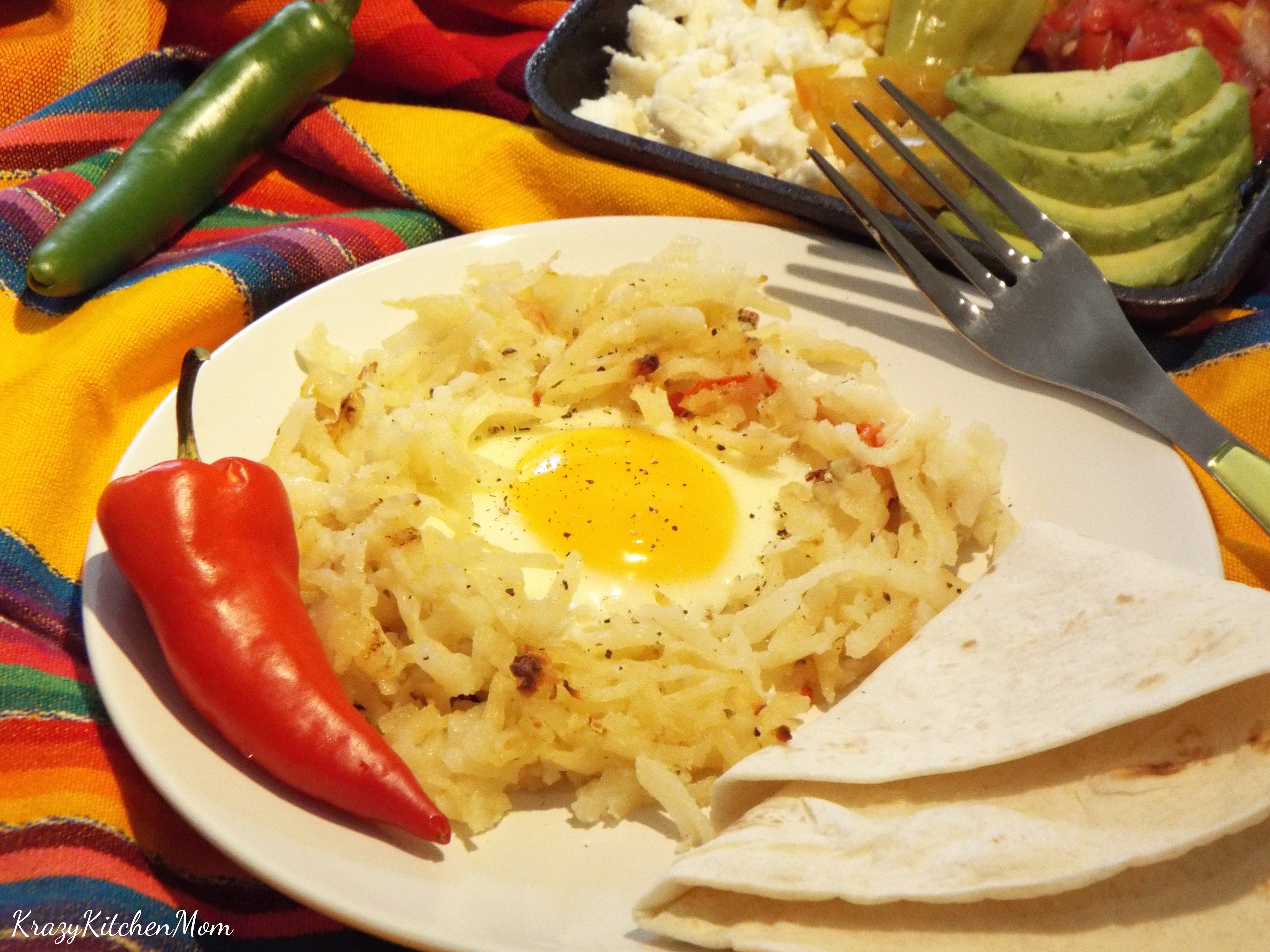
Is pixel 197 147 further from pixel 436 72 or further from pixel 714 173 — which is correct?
pixel 714 173

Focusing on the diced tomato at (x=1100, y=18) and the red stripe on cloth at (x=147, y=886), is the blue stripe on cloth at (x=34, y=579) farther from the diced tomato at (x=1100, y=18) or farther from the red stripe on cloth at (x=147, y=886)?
the diced tomato at (x=1100, y=18)

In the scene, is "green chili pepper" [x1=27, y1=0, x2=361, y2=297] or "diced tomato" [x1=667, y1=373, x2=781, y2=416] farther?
"green chili pepper" [x1=27, y1=0, x2=361, y2=297]

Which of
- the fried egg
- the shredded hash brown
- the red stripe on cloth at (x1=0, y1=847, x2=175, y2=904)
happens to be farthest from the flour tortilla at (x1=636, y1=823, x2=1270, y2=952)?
the red stripe on cloth at (x1=0, y1=847, x2=175, y2=904)

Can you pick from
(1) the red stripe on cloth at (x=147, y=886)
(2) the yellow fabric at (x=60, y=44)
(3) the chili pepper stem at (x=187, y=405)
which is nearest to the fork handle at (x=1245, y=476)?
(1) the red stripe on cloth at (x=147, y=886)

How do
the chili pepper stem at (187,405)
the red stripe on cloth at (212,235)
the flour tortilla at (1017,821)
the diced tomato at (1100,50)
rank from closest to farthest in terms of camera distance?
1. the flour tortilla at (1017,821)
2. the chili pepper stem at (187,405)
3. the red stripe on cloth at (212,235)
4. the diced tomato at (1100,50)

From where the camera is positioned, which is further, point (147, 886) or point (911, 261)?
point (911, 261)

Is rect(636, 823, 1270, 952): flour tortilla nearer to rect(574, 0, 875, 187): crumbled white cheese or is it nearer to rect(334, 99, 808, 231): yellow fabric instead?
rect(334, 99, 808, 231): yellow fabric

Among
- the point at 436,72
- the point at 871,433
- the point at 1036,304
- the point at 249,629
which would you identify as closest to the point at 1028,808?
the point at 871,433
